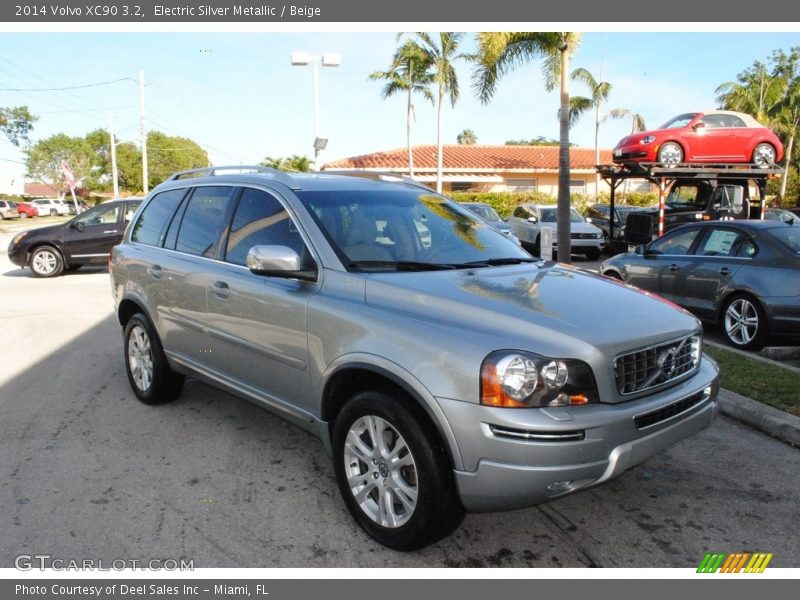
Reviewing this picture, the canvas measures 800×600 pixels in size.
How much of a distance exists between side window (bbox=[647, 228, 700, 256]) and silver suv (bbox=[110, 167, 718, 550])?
4.93 metres

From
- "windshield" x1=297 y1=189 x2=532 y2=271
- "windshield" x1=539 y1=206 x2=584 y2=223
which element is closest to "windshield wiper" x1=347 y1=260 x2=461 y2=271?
"windshield" x1=297 y1=189 x2=532 y2=271

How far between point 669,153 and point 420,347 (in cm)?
1491

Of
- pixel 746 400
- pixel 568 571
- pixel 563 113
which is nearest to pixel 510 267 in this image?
pixel 568 571

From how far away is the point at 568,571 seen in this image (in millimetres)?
2984

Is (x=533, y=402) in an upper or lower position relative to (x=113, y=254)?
lower

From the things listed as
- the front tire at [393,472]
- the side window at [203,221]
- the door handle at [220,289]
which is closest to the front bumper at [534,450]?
the front tire at [393,472]

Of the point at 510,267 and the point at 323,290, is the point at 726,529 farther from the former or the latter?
the point at 323,290

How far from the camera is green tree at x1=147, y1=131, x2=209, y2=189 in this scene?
87812mm

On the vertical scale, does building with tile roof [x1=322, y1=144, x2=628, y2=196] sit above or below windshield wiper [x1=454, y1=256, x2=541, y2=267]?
above

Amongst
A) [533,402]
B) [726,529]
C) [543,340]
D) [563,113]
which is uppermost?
[563,113]

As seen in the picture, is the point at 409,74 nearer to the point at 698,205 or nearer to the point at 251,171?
the point at 698,205

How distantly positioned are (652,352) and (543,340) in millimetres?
666

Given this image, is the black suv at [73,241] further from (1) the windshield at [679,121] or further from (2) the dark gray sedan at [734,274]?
(1) the windshield at [679,121]

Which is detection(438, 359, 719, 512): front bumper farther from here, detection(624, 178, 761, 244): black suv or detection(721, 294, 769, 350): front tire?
detection(624, 178, 761, 244): black suv
